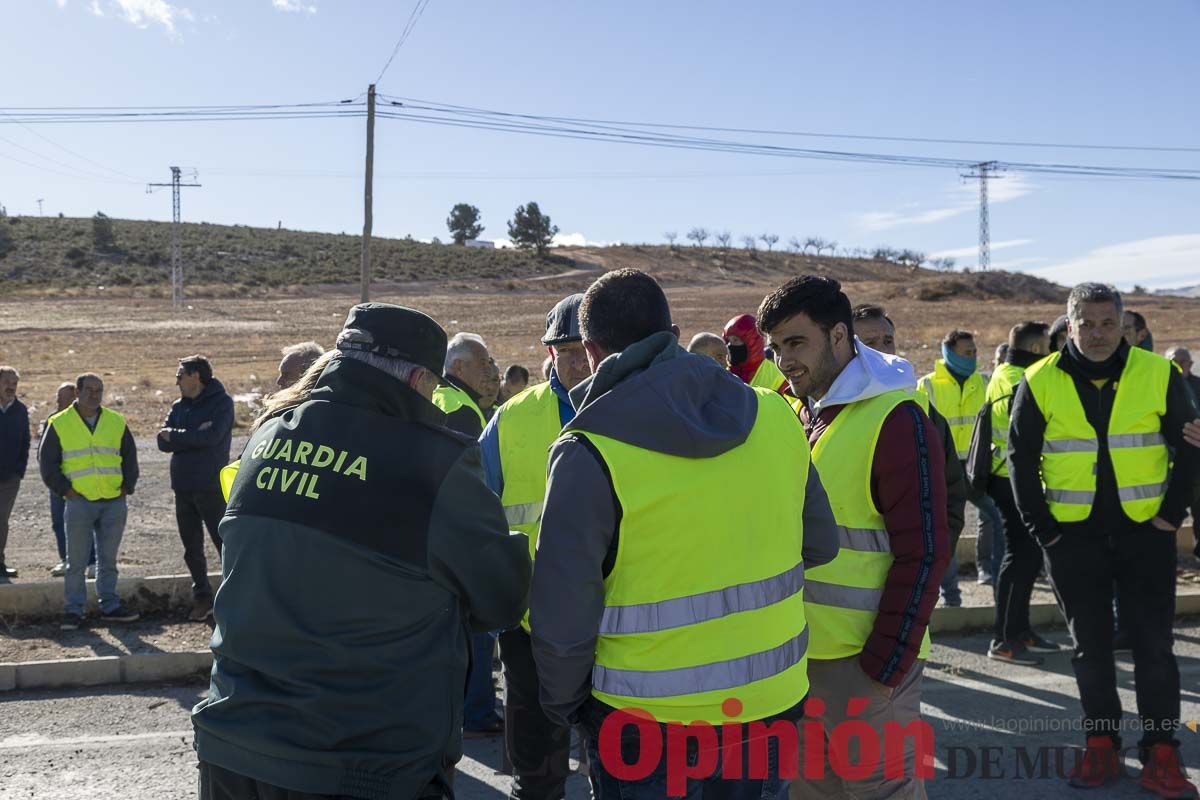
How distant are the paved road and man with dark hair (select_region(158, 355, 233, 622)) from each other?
1.54 metres

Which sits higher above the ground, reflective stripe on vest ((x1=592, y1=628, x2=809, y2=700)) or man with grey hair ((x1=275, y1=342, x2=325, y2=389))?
man with grey hair ((x1=275, y1=342, x2=325, y2=389))

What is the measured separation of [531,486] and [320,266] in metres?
66.3

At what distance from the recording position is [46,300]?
49500 millimetres

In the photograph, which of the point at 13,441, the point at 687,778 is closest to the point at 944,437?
the point at 687,778

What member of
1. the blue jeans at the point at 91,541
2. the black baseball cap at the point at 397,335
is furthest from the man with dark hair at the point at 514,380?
the black baseball cap at the point at 397,335

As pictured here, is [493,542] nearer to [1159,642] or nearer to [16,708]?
[1159,642]

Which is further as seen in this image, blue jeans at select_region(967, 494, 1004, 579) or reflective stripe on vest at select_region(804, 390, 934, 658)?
blue jeans at select_region(967, 494, 1004, 579)

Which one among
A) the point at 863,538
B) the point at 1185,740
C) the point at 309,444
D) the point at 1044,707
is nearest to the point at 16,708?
the point at 309,444

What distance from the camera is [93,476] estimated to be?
7.30m

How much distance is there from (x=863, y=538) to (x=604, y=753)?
1133 mm

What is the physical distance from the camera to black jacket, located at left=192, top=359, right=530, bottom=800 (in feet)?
7.29

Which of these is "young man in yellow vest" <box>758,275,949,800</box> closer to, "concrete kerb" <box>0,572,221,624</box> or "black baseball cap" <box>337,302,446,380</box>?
"black baseball cap" <box>337,302,446,380</box>

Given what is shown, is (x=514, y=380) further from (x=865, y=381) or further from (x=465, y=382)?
(x=865, y=381)

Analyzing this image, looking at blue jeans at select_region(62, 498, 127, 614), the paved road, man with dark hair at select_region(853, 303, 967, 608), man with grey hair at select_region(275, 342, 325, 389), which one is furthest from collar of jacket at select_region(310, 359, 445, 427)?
blue jeans at select_region(62, 498, 127, 614)
